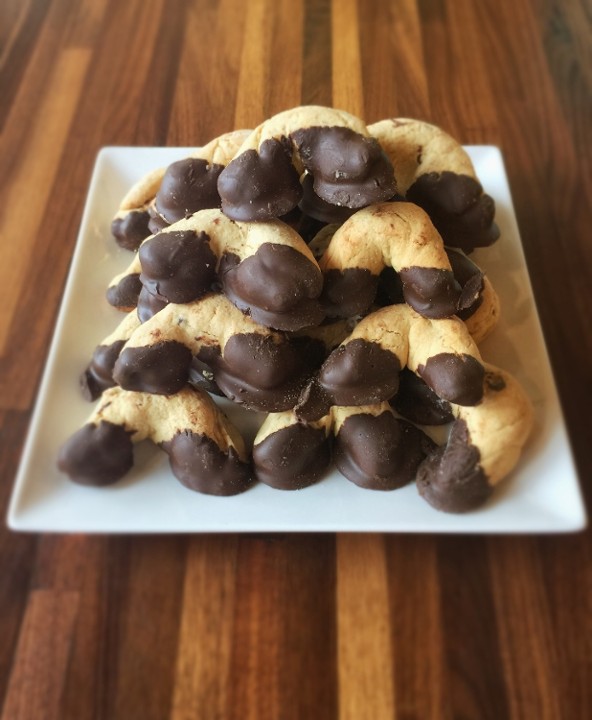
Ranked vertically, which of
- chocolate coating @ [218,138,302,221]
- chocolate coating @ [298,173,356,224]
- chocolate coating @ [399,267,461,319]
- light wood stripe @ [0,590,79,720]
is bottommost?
light wood stripe @ [0,590,79,720]

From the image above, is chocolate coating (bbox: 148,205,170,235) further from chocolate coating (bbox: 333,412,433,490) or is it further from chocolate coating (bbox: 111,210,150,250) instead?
chocolate coating (bbox: 333,412,433,490)

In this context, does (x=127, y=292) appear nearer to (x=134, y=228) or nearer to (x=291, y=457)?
(x=134, y=228)

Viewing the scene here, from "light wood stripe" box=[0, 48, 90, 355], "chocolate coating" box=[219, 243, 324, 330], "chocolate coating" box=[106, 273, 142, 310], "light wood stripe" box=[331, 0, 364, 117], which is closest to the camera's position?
"chocolate coating" box=[219, 243, 324, 330]

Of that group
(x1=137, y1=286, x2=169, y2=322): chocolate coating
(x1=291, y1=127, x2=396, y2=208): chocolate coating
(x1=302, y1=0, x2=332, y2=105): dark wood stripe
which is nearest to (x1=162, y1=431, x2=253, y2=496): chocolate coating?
(x1=137, y1=286, x2=169, y2=322): chocolate coating

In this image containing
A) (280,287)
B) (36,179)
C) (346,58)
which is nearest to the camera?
(280,287)

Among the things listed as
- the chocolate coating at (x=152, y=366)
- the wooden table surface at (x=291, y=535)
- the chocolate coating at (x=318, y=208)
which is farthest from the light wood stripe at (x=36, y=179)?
the chocolate coating at (x=318, y=208)

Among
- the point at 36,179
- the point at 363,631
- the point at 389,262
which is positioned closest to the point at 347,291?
the point at 389,262

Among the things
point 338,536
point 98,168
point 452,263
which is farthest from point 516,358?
point 98,168

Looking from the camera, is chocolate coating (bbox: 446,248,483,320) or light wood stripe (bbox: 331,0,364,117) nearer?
chocolate coating (bbox: 446,248,483,320)
